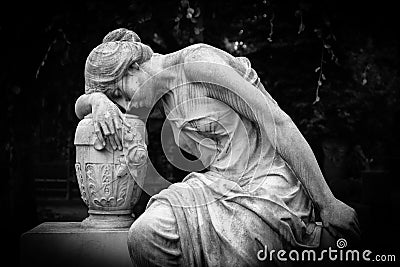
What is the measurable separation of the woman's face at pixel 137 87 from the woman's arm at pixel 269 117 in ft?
1.06

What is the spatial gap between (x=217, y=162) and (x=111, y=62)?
0.93 m

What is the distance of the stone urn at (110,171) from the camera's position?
3.97 m

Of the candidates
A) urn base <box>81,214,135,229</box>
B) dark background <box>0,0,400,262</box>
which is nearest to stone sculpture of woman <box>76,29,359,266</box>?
urn base <box>81,214,135,229</box>

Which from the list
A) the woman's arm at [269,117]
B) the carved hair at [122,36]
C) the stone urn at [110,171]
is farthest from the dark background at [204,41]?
the woman's arm at [269,117]

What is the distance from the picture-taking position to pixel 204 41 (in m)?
8.92

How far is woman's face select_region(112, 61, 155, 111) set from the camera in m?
4.01

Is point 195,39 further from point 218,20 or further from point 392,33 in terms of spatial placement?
point 392,33

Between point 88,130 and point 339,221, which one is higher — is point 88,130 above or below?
above

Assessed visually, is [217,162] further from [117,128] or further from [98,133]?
[98,133]

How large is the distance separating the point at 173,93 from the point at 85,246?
1111 mm

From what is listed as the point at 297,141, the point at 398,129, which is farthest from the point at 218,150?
the point at 398,129

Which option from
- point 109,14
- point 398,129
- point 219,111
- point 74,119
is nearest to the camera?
point 219,111

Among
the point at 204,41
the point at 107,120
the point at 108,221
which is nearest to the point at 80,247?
the point at 108,221

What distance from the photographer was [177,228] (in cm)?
337
